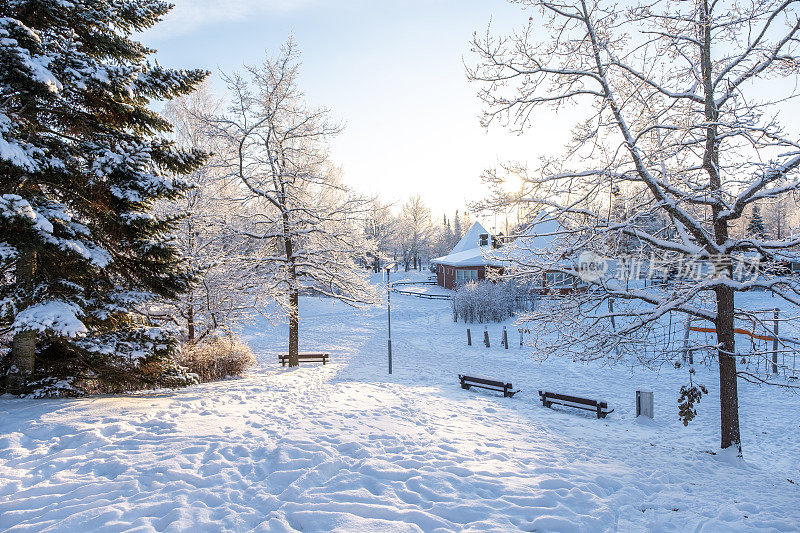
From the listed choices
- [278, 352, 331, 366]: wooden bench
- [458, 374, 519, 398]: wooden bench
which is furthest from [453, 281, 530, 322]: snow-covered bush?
[458, 374, 519, 398]: wooden bench

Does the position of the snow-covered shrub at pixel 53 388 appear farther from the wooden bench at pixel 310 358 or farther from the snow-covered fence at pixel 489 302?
the snow-covered fence at pixel 489 302

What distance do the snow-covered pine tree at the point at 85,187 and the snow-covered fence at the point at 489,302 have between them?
2014cm

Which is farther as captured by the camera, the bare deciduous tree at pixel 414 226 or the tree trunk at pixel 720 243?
the bare deciduous tree at pixel 414 226

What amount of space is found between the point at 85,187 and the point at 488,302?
2193cm

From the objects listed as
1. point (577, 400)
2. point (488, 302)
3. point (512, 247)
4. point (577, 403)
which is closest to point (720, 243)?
point (512, 247)

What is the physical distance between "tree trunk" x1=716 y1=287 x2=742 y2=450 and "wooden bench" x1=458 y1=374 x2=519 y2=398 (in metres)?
5.29

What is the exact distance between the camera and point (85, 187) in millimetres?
6914

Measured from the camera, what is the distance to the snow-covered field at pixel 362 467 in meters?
4.06

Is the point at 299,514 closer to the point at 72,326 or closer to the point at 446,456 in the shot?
the point at 446,456

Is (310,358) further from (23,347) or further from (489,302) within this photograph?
(489,302)

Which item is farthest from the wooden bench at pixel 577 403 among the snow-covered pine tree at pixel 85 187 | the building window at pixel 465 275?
→ the building window at pixel 465 275

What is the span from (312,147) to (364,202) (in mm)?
3157

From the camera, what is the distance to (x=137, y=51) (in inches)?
305

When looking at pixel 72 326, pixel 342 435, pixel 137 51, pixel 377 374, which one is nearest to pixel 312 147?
pixel 137 51
